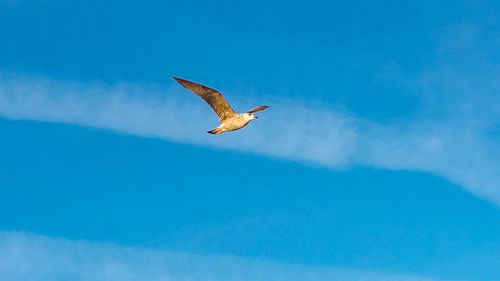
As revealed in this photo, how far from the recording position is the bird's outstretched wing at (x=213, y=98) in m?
53.5

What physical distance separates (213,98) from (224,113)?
7.05ft

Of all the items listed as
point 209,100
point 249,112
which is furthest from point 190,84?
point 249,112

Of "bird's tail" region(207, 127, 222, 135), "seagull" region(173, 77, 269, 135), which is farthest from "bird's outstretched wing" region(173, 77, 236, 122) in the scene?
"bird's tail" region(207, 127, 222, 135)

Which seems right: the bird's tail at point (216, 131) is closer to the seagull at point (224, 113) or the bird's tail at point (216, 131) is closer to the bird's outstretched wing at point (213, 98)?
the seagull at point (224, 113)

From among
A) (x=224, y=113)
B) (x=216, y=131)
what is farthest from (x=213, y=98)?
(x=216, y=131)

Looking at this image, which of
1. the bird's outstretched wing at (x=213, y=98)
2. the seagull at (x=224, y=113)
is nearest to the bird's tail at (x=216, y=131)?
the seagull at (x=224, y=113)

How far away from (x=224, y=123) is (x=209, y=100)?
9.00 feet

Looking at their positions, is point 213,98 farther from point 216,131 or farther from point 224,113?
point 216,131

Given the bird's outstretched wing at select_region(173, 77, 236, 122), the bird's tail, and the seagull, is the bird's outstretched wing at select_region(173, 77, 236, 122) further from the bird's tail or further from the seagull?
the bird's tail

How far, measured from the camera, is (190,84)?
2103 inches

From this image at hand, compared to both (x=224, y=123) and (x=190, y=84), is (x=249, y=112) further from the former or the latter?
(x=190, y=84)

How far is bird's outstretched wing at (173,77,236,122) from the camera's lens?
53.5 metres

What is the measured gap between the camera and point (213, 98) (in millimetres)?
55469

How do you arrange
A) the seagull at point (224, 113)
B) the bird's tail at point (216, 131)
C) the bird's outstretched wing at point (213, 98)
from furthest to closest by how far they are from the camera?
1. the bird's tail at point (216, 131)
2. the seagull at point (224, 113)
3. the bird's outstretched wing at point (213, 98)
